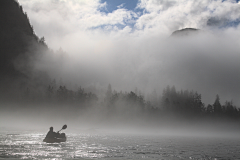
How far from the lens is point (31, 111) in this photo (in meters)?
178

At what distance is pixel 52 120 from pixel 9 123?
35.7 m

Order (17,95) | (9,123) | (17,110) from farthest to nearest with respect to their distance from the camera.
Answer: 1. (17,95)
2. (17,110)
3. (9,123)

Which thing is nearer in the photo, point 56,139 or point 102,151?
point 102,151

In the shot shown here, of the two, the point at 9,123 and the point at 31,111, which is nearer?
the point at 9,123

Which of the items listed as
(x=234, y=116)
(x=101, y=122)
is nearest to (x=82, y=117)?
(x=101, y=122)

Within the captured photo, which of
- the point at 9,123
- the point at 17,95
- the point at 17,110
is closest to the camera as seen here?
the point at 9,123

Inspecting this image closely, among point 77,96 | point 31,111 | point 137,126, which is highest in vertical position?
point 77,96

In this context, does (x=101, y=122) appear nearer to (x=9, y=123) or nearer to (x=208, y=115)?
(x=9, y=123)

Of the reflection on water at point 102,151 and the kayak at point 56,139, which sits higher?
the kayak at point 56,139

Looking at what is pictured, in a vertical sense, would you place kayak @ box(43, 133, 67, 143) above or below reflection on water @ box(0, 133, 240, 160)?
above

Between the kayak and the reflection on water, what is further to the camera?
the kayak

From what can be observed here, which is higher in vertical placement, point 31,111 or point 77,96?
point 77,96

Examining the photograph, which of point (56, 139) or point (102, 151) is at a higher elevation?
point (56, 139)

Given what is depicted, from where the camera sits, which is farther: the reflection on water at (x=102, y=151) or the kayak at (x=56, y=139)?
the kayak at (x=56, y=139)
